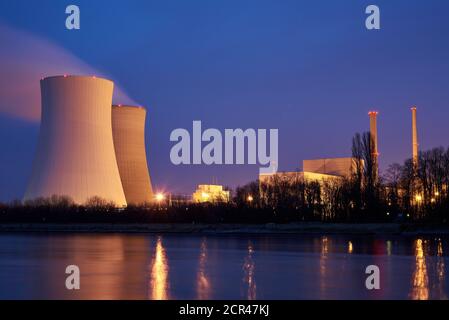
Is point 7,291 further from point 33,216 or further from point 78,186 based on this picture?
point 33,216

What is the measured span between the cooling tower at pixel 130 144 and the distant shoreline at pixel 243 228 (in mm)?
2927

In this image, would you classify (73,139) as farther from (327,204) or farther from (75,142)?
(327,204)

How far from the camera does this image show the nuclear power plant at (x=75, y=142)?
2944 centimetres

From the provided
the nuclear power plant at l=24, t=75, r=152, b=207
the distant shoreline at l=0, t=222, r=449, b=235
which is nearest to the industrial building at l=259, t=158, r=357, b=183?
the distant shoreline at l=0, t=222, r=449, b=235

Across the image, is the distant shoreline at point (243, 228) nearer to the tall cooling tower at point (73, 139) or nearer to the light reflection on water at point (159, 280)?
the tall cooling tower at point (73, 139)

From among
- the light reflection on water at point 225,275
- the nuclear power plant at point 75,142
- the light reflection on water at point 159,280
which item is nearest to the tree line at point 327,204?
the nuclear power plant at point 75,142

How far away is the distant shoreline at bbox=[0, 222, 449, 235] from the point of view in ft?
98.4

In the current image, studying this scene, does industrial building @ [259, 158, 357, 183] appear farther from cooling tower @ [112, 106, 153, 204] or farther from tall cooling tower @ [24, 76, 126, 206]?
tall cooling tower @ [24, 76, 126, 206]

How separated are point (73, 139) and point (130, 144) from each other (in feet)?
24.9

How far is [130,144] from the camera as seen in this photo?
123 feet

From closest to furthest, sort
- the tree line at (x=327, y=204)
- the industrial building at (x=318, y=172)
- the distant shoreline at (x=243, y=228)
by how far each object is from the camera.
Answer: the distant shoreline at (x=243, y=228)
the tree line at (x=327, y=204)
the industrial building at (x=318, y=172)
